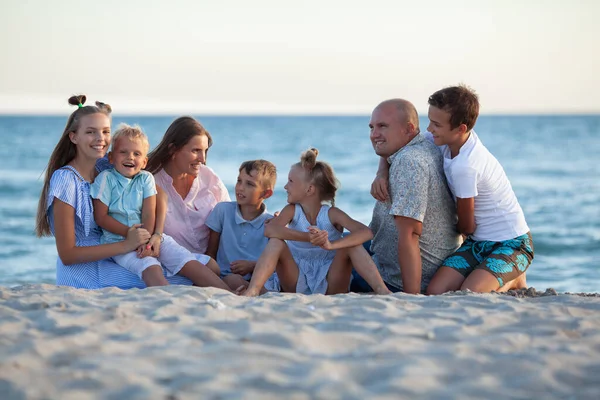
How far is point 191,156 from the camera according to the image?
5711 millimetres

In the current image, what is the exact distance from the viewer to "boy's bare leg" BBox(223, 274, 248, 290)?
5422 mm

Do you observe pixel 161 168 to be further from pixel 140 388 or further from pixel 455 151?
pixel 140 388

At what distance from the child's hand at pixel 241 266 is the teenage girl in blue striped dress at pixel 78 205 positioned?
0.76 metres

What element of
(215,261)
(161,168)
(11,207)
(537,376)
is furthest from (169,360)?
(11,207)

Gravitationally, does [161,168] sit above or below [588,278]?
above

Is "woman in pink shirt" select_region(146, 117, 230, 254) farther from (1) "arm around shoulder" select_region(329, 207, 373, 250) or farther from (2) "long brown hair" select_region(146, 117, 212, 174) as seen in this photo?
(1) "arm around shoulder" select_region(329, 207, 373, 250)

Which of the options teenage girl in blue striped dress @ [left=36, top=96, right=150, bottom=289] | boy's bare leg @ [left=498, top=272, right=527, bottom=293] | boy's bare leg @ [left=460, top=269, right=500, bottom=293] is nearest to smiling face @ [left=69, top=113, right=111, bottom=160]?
teenage girl in blue striped dress @ [left=36, top=96, right=150, bottom=289]

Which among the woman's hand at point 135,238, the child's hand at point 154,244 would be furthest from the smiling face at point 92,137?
the child's hand at point 154,244

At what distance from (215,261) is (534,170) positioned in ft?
64.8

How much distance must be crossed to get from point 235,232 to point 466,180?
194 centimetres

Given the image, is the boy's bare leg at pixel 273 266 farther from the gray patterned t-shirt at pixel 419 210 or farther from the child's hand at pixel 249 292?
the gray patterned t-shirt at pixel 419 210

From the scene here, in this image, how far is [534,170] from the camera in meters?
23.5

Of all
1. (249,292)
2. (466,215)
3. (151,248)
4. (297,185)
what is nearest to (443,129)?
(466,215)

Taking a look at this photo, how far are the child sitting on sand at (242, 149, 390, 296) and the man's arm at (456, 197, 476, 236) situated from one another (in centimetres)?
70
